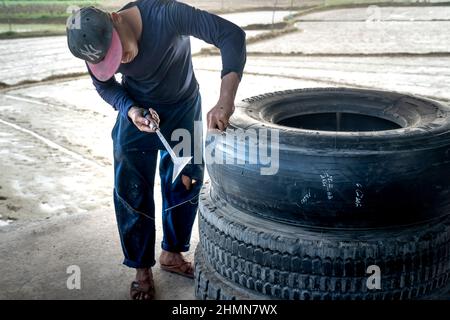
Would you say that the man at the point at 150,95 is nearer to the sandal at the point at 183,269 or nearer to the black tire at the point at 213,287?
the sandal at the point at 183,269

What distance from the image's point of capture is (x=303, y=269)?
165 cm

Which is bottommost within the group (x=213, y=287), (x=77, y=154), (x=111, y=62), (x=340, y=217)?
(x=77, y=154)

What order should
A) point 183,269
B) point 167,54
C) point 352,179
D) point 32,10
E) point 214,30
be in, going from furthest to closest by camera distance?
point 32,10 → point 183,269 → point 167,54 → point 214,30 → point 352,179

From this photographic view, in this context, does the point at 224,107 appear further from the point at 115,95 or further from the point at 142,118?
the point at 115,95

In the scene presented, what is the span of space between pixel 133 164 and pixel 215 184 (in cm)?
44

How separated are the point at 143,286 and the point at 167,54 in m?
1.00

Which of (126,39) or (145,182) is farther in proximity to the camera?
(145,182)

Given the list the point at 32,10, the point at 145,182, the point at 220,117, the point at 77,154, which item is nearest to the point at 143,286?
the point at 145,182

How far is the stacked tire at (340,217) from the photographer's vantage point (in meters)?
1.58

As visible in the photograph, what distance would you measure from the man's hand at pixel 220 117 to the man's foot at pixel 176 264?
2.72 feet

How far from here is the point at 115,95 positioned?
85.0 inches

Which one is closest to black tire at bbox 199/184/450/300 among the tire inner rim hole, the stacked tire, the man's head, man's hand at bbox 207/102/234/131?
the stacked tire

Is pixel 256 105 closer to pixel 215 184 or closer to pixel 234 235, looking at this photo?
pixel 215 184

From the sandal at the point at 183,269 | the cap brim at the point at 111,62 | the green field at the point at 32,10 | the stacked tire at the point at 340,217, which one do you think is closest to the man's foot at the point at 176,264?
the sandal at the point at 183,269
